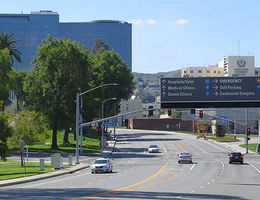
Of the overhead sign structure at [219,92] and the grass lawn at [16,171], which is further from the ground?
the overhead sign structure at [219,92]

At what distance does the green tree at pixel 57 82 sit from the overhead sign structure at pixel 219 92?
3482cm

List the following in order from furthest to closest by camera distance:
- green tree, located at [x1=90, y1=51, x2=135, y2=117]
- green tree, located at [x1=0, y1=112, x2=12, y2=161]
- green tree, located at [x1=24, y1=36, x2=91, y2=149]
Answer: green tree, located at [x1=90, y1=51, x2=135, y2=117]
green tree, located at [x1=24, y1=36, x2=91, y2=149]
green tree, located at [x1=0, y1=112, x2=12, y2=161]

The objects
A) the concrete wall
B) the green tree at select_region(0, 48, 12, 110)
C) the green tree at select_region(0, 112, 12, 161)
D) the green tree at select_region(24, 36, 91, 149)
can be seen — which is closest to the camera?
the green tree at select_region(0, 112, 12, 161)

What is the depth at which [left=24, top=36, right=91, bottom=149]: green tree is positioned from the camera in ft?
290

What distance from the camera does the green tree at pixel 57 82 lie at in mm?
88250

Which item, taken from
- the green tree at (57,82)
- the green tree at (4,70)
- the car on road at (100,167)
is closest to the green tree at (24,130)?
the green tree at (4,70)

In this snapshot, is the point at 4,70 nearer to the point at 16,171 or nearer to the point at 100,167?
the point at 16,171

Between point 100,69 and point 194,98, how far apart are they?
240 ft

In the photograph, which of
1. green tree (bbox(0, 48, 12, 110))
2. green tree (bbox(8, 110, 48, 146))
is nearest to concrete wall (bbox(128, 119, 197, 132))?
green tree (bbox(0, 48, 12, 110))

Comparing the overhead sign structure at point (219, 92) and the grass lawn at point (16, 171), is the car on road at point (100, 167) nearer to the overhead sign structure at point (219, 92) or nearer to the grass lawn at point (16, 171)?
the grass lawn at point (16, 171)

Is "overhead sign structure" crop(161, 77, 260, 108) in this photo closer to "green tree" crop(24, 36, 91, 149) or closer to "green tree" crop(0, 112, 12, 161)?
"green tree" crop(0, 112, 12, 161)

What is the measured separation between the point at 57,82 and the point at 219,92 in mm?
38309

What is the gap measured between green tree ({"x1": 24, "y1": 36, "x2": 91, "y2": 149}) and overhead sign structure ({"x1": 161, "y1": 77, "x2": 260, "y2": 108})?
34819 mm

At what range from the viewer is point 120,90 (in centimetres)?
13275
